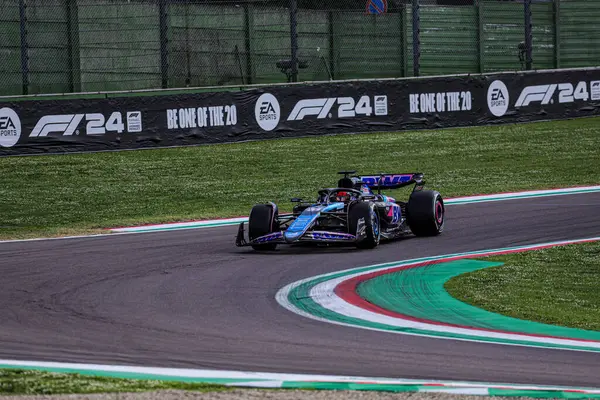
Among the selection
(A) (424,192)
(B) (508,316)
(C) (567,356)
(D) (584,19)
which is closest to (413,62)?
(D) (584,19)

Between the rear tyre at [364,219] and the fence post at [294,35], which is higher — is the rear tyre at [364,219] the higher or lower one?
the lower one

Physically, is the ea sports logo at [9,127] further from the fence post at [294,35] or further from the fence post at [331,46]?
the fence post at [331,46]

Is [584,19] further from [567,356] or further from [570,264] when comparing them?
[567,356]

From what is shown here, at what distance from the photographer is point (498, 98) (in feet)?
82.8

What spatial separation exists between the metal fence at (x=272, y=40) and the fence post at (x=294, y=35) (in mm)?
23

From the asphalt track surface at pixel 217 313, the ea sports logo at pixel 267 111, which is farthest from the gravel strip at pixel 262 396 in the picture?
the ea sports logo at pixel 267 111

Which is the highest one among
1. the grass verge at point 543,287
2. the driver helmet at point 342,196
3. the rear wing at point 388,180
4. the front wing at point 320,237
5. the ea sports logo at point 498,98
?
the ea sports logo at point 498,98

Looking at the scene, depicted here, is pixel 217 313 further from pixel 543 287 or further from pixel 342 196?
pixel 342 196

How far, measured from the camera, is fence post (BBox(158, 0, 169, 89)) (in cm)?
2197

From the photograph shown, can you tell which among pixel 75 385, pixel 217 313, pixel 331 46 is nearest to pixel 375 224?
pixel 217 313

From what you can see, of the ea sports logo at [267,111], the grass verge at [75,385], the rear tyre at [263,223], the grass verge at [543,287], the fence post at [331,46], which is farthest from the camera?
the fence post at [331,46]

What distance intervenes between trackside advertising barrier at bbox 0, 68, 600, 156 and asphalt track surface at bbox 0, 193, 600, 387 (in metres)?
6.16

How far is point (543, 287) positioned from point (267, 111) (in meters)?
12.9

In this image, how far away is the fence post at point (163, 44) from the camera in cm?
2197
